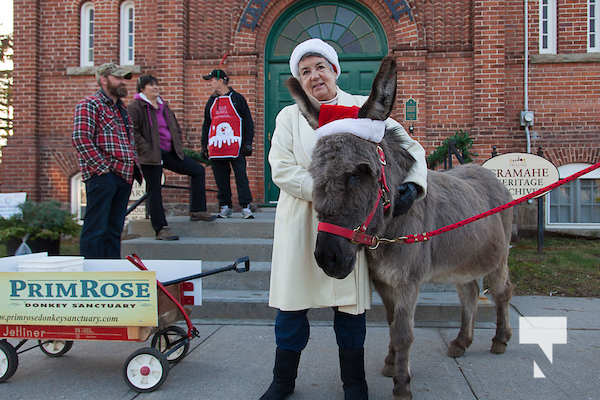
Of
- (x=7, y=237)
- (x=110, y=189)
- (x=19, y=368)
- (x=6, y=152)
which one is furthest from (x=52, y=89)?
(x=19, y=368)

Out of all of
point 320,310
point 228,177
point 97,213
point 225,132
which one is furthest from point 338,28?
point 97,213

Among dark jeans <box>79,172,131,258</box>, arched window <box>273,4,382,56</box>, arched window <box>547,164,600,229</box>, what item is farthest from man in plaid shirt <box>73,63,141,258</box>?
arched window <box>547,164,600,229</box>

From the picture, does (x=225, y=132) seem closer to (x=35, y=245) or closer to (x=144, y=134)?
(x=144, y=134)

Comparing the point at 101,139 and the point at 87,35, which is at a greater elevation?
the point at 87,35

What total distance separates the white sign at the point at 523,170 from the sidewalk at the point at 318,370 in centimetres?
329

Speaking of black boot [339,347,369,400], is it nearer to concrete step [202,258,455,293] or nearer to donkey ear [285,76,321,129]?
donkey ear [285,76,321,129]

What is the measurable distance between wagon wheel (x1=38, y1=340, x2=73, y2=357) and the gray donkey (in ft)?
8.23

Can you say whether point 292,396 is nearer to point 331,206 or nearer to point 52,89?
point 331,206

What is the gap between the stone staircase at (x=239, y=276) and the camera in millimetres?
4453

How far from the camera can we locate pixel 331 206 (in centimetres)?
201

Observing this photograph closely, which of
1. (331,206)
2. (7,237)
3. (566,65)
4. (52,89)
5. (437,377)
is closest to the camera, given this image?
(331,206)

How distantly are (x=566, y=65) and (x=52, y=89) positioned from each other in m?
10.5

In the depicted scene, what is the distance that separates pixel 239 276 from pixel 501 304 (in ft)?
9.09

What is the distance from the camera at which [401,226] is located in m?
2.55
